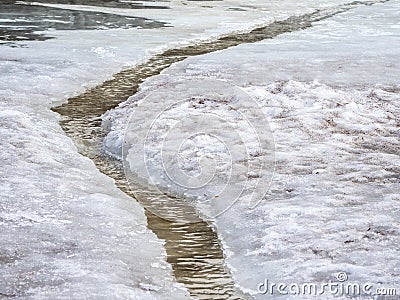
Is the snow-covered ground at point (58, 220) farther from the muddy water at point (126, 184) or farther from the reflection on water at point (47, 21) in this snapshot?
the reflection on water at point (47, 21)

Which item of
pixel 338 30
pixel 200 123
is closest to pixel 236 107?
pixel 200 123

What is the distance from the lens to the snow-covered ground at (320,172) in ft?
17.6

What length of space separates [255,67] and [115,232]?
30.2ft

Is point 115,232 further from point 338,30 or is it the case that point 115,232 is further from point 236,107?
point 338,30

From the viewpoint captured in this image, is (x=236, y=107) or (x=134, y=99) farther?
(x=134, y=99)

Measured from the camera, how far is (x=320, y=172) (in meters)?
7.45

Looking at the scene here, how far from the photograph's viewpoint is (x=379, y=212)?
627 centimetres

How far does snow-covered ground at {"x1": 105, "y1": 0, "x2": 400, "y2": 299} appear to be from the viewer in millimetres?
5355

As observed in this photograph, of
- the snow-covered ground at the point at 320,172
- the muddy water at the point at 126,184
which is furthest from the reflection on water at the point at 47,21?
the snow-covered ground at the point at 320,172

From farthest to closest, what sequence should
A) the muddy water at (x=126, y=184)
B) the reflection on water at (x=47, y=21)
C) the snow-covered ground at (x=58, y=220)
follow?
the reflection on water at (x=47, y=21) → the muddy water at (x=126, y=184) → the snow-covered ground at (x=58, y=220)

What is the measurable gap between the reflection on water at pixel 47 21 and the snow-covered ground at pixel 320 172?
607 cm

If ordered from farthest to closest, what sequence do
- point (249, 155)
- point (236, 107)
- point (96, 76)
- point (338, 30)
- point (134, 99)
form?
1. point (338, 30)
2. point (96, 76)
3. point (134, 99)
4. point (236, 107)
5. point (249, 155)

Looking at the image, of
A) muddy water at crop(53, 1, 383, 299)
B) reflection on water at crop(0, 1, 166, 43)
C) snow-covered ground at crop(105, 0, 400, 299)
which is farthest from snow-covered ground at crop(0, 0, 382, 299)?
reflection on water at crop(0, 1, 166, 43)

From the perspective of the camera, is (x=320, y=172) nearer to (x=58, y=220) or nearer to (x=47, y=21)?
(x=58, y=220)
